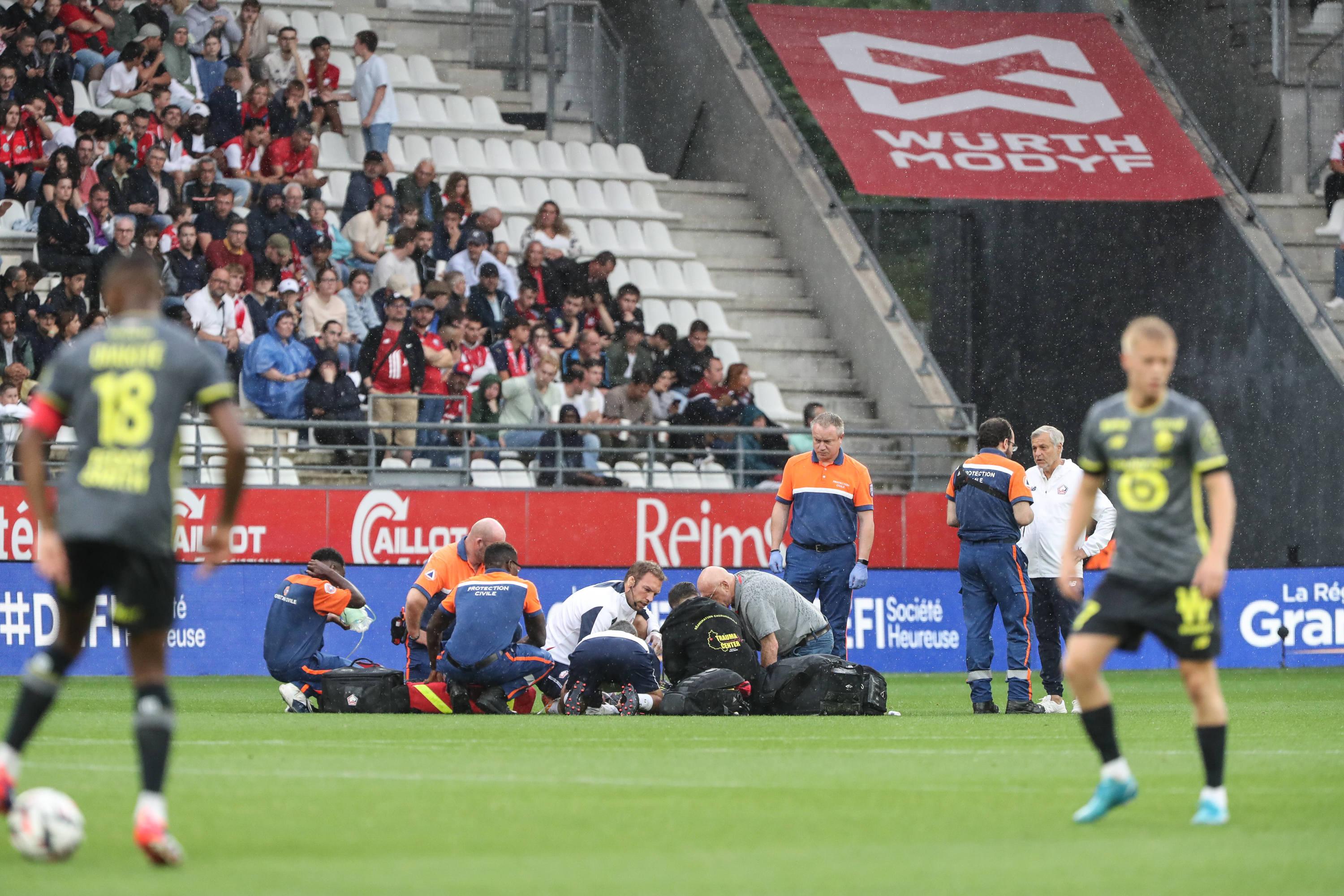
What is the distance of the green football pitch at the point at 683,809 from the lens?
654 centimetres

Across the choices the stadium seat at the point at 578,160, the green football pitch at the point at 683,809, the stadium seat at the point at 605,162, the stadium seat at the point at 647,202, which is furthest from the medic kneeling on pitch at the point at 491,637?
the stadium seat at the point at 605,162

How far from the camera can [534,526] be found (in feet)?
75.5

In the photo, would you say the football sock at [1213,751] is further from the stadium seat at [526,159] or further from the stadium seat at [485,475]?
the stadium seat at [526,159]

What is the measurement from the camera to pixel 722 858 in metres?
7.00

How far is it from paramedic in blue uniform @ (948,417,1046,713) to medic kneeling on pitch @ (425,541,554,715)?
3163mm

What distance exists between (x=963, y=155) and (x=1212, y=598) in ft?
69.5

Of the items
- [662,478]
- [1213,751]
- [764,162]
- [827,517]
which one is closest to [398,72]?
[764,162]

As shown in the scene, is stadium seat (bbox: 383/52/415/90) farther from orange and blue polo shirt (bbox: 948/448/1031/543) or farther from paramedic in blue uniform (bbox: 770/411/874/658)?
orange and blue polo shirt (bbox: 948/448/1031/543)

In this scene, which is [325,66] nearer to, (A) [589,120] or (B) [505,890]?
(A) [589,120]

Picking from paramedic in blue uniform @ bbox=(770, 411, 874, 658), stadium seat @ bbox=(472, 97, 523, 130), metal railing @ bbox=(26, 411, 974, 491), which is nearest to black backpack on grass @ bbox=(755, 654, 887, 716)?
paramedic in blue uniform @ bbox=(770, 411, 874, 658)

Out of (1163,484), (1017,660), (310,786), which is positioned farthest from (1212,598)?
(1017,660)

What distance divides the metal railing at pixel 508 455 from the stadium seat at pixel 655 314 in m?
2.23

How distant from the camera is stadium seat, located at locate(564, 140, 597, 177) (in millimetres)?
29234

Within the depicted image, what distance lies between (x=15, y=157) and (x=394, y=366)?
504 centimetres
